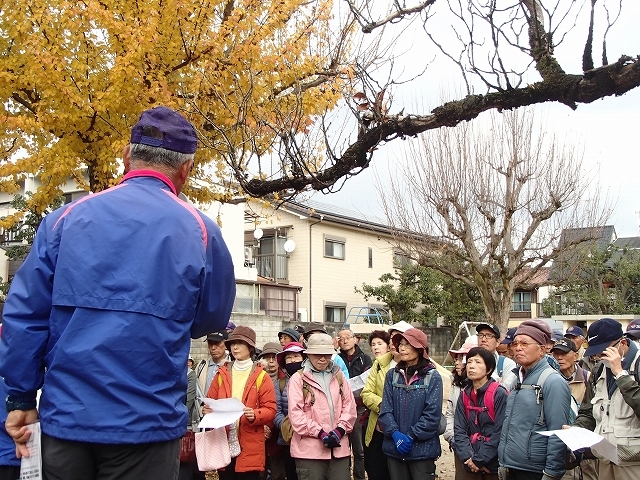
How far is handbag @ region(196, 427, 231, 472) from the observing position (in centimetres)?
627

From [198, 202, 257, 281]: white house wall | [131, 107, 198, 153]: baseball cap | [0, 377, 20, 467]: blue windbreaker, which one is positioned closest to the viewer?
[131, 107, 198, 153]: baseball cap

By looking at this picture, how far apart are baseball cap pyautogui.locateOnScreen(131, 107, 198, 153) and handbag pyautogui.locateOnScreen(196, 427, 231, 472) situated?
4168 millimetres

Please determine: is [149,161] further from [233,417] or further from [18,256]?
[18,256]

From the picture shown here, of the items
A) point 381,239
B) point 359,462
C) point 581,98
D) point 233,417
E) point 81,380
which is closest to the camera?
point 81,380

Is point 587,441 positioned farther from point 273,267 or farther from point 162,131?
point 273,267

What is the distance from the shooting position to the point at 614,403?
4.97 meters

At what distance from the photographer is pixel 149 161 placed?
9.09 feet

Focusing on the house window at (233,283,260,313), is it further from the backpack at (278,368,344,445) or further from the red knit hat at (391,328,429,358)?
the red knit hat at (391,328,429,358)

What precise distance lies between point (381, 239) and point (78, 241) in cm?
2842

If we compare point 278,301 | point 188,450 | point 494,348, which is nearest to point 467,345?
point 494,348

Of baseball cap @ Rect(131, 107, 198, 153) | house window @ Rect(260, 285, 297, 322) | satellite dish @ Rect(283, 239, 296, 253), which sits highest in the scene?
satellite dish @ Rect(283, 239, 296, 253)

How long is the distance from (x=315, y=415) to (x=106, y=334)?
4.35 m

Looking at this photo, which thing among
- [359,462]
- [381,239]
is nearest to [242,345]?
[359,462]

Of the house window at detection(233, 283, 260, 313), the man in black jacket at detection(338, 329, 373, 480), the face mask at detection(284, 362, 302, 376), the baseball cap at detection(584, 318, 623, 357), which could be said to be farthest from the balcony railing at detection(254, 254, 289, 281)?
the baseball cap at detection(584, 318, 623, 357)
